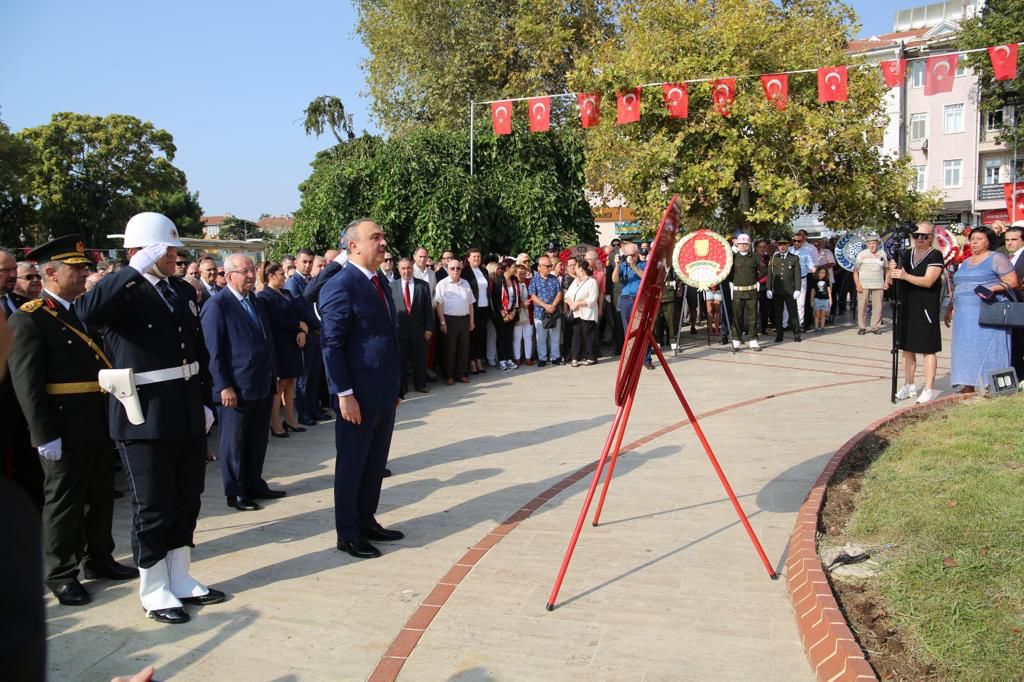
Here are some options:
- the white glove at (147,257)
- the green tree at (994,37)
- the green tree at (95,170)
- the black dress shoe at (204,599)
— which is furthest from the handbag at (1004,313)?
the green tree at (95,170)

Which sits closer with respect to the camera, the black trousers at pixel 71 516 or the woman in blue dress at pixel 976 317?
the black trousers at pixel 71 516

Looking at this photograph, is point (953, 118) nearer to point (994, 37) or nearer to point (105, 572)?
point (994, 37)

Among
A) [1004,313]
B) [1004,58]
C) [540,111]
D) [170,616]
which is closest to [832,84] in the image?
[1004,58]

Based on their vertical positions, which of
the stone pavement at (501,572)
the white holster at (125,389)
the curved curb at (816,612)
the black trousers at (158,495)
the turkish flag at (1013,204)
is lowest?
the stone pavement at (501,572)

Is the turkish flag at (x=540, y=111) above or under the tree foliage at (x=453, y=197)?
above

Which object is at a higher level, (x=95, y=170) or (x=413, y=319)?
(x=95, y=170)

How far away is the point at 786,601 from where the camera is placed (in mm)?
4500

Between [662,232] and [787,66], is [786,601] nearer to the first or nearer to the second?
[662,232]

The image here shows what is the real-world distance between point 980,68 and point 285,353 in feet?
153

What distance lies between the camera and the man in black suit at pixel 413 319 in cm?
1155

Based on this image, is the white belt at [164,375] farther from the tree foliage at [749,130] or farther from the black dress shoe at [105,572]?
the tree foliage at [749,130]

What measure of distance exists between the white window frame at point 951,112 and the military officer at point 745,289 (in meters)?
50.0

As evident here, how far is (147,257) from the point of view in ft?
14.7

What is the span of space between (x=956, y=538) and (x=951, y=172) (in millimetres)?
60929
